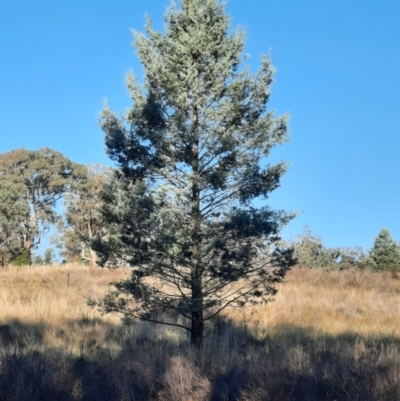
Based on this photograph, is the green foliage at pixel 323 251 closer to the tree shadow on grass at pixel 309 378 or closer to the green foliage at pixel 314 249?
the green foliage at pixel 314 249

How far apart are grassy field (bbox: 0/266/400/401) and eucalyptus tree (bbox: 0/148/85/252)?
76.0 feet

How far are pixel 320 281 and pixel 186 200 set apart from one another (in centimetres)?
1130

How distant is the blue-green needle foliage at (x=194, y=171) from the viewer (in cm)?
855

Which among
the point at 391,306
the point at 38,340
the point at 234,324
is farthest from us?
the point at 391,306

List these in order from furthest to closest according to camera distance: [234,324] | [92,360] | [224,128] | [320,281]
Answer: [320,281] → [234,324] → [224,128] → [92,360]

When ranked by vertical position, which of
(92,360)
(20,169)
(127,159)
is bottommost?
(92,360)

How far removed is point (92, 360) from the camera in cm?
845

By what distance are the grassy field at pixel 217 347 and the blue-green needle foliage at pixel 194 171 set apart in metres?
1.23

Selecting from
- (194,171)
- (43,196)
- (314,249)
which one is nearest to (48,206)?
(43,196)

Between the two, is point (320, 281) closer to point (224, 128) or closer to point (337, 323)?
point (337, 323)

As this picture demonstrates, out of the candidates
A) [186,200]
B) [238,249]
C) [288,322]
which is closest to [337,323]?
[288,322]

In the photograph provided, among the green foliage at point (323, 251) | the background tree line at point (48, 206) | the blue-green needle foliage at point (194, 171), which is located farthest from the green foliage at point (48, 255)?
the blue-green needle foliage at point (194, 171)

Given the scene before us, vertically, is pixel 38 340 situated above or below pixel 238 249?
below

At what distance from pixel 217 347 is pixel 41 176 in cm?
3749
